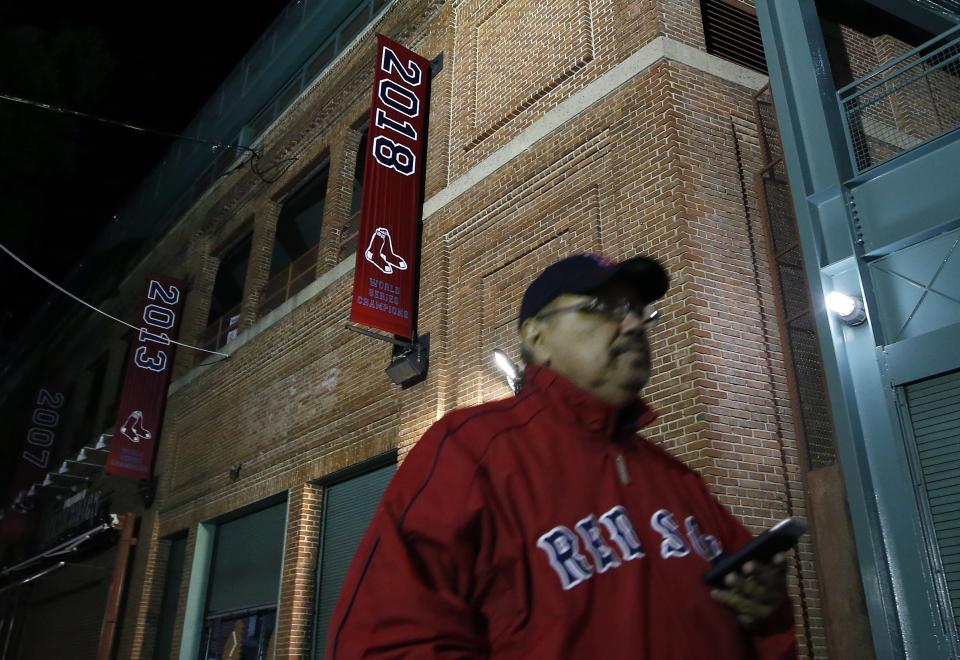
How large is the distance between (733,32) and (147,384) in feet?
39.2

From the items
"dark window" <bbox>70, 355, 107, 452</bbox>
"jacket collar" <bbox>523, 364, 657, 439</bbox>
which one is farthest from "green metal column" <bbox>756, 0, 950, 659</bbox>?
"dark window" <bbox>70, 355, 107, 452</bbox>

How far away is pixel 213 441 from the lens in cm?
1334

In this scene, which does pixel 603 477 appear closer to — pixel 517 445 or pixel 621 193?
pixel 517 445

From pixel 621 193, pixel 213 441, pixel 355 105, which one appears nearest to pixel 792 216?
pixel 621 193

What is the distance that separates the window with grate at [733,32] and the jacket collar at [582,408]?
7170 mm

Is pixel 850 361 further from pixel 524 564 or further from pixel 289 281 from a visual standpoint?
pixel 289 281

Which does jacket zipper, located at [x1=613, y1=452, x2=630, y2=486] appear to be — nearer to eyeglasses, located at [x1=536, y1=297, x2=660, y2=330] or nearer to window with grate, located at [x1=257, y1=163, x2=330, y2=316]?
eyeglasses, located at [x1=536, y1=297, x2=660, y2=330]

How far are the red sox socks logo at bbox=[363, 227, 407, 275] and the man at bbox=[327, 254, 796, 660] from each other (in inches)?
288

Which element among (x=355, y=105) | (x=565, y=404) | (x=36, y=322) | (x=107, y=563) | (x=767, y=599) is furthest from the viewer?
(x=36, y=322)

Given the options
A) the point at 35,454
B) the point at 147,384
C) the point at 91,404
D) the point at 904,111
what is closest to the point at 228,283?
the point at 147,384

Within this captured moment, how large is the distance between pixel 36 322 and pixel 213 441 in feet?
56.4

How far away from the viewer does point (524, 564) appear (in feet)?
5.51

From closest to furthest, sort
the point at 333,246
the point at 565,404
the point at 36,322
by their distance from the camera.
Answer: the point at 565,404, the point at 333,246, the point at 36,322

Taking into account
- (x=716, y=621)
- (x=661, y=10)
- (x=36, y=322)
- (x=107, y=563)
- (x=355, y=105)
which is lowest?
(x=716, y=621)
